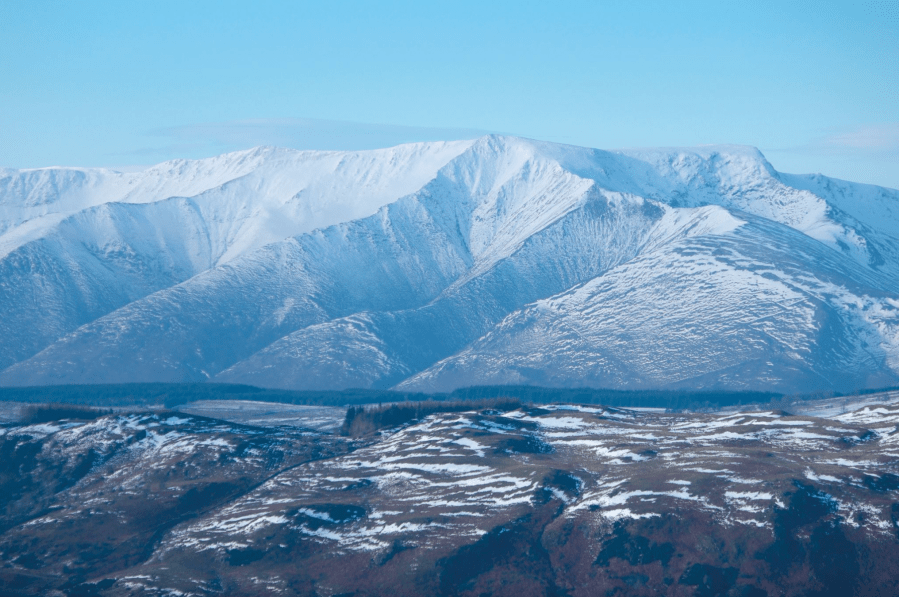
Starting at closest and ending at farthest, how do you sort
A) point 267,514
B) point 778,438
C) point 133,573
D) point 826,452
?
point 133,573 → point 267,514 → point 826,452 → point 778,438

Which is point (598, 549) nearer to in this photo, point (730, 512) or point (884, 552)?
point (730, 512)

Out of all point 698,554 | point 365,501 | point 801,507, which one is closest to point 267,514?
point 365,501

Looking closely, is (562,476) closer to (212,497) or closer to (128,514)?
(212,497)

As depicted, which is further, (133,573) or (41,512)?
(41,512)

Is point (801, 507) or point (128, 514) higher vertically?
point (801, 507)

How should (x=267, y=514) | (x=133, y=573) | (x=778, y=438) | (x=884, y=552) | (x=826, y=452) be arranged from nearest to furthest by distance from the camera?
(x=884, y=552)
(x=133, y=573)
(x=267, y=514)
(x=826, y=452)
(x=778, y=438)

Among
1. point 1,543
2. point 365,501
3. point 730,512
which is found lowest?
point 1,543

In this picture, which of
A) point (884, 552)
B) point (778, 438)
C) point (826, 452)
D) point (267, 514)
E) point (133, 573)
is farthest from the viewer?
point (778, 438)

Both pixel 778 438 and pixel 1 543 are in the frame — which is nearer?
pixel 1 543

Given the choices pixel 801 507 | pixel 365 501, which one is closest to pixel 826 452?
pixel 801 507
